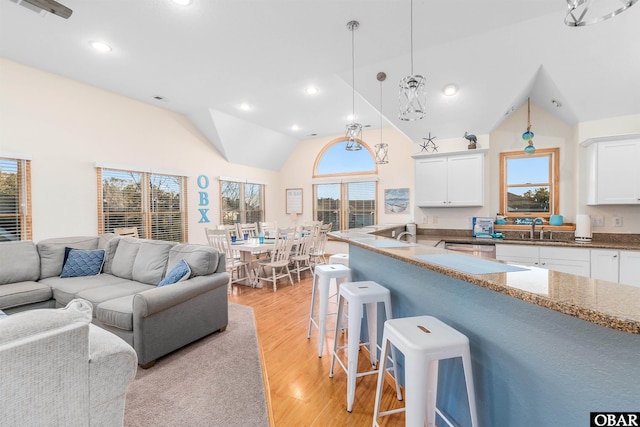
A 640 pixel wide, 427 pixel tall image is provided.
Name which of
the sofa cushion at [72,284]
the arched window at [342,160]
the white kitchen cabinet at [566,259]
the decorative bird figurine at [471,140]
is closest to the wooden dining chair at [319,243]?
the arched window at [342,160]

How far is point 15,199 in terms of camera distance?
12.3 feet

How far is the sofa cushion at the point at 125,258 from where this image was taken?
130 inches

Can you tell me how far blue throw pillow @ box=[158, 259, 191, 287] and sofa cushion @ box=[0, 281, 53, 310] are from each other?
1322 mm

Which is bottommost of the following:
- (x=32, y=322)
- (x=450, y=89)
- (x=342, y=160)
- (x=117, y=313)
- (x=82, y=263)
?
(x=117, y=313)

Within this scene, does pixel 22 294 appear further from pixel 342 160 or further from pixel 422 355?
pixel 342 160

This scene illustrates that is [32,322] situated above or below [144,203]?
below

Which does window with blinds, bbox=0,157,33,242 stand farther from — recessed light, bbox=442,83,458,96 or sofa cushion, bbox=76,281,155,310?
recessed light, bbox=442,83,458,96

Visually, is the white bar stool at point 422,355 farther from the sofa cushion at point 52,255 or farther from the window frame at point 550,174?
the sofa cushion at point 52,255

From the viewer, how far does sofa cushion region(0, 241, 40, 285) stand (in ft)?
9.93

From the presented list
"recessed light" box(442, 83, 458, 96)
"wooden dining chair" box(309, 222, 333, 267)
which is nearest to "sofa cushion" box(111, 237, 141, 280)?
"wooden dining chair" box(309, 222, 333, 267)

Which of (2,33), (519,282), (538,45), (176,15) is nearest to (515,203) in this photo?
(538,45)

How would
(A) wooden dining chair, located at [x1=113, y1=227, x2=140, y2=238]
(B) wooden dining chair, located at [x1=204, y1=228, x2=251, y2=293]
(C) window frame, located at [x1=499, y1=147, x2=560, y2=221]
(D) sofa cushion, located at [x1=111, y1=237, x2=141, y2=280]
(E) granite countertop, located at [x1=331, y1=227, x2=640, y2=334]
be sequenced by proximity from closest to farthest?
(E) granite countertop, located at [x1=331, y1=227, x2=640, y2=334] → (D) sofa cushion, located at [x1=111, y1=237, x2=141, y2=280] → (C) window frame, located at [x1=499, y1=147, x2=560, y2=221] → (B) wooden dining chair, located at [x1=204, y1=228, x2=251, y2=293] → (A) wooden dining chair, located at [x1=113, y1=227, x2=140, y2=238]

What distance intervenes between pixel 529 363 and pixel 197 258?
8.80 ft

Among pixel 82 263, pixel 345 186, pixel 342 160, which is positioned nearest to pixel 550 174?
pixel 345 186
